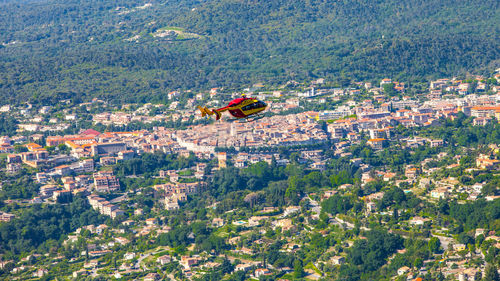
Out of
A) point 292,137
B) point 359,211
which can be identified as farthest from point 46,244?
point 292,137

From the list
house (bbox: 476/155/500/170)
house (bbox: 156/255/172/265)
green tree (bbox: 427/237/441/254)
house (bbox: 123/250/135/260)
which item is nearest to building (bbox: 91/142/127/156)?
house (bbox: 123/250/135/260)

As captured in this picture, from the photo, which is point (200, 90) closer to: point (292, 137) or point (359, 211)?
point (292, 137)

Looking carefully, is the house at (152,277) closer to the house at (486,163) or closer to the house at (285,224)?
the house at (285,224)

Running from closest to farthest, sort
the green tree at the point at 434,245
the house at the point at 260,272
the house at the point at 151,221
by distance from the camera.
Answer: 1. the green tree at the point at 434,245
2. the house at the point at 260,272
3. the house at the point at 151,221

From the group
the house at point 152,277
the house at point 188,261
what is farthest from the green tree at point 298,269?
the house at point 152,277

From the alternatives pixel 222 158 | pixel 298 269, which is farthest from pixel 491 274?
pixel 222 158

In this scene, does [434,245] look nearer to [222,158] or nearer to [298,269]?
[298,269]
